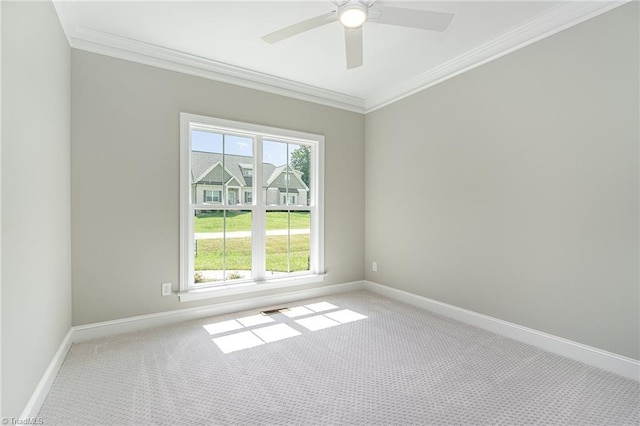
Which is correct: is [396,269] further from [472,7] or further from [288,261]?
[472,7]

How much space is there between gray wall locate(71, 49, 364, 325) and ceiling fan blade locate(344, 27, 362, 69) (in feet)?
4.78

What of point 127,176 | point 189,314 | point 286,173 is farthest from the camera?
point 286,173

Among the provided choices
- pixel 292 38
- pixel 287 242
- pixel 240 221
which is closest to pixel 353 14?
pixel 292 38

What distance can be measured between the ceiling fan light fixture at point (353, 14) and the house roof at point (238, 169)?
75.7 inches

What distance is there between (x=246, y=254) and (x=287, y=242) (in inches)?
21.7

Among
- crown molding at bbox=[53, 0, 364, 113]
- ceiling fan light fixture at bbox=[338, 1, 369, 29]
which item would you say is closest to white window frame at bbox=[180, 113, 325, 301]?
crown molding at bbox=[53, 0, 364, 113]

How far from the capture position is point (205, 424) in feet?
5.23

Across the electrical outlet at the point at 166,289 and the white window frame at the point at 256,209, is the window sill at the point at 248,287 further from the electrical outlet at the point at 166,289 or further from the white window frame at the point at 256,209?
the electrical outlet at the point at 166,289

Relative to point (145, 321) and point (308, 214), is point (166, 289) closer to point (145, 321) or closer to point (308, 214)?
point (145, 321)

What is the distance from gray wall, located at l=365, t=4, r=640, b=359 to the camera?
2074 mm

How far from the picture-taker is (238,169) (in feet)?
11.3

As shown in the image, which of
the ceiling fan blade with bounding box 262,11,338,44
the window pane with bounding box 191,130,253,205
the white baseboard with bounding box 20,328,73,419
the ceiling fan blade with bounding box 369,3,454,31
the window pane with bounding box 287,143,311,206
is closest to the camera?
the white baseboard with bounding box 20,328,73,419

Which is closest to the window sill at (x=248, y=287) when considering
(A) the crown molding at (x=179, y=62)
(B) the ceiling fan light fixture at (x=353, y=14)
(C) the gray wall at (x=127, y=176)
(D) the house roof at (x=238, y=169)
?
(C) the gray wall at (x=127, y=176)

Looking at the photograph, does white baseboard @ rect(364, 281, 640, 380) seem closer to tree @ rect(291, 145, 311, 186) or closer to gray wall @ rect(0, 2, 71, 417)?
tree @ rect(291, 145, 311, 186)
